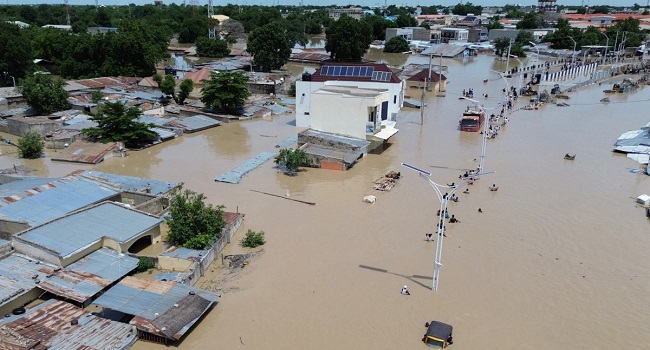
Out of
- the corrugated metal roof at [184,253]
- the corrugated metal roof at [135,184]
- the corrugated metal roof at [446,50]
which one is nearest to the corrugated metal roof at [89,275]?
the corrugated metal roof at [184,253]

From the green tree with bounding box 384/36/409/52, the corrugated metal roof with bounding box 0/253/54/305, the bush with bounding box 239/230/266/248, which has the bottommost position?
the bush with bounding box 239/230/266/248

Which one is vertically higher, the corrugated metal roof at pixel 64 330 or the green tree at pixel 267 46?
the green tree at pixel 267 46

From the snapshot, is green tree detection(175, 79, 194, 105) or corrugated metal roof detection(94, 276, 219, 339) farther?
green tree detection(175, 79, 194, 105)

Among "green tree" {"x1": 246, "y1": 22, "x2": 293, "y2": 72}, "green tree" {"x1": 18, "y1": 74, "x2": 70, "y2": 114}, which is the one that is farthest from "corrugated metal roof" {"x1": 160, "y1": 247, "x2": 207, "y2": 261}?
"green tree" {"x1": 246, "y1": 22, "x2": 293, "y2": 72}

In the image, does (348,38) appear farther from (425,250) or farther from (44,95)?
(425,250)

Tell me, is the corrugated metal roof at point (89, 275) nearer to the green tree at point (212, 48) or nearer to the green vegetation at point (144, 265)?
the green vegetation at point (144, 265)

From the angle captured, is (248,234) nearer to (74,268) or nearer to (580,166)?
(74,268)

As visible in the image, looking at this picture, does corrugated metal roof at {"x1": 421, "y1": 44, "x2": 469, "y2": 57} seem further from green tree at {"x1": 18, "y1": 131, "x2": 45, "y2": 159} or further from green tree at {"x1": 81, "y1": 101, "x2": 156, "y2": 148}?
green tree at {"x1": 18, "y1": 131, "x2": 45, "y2": 159}
